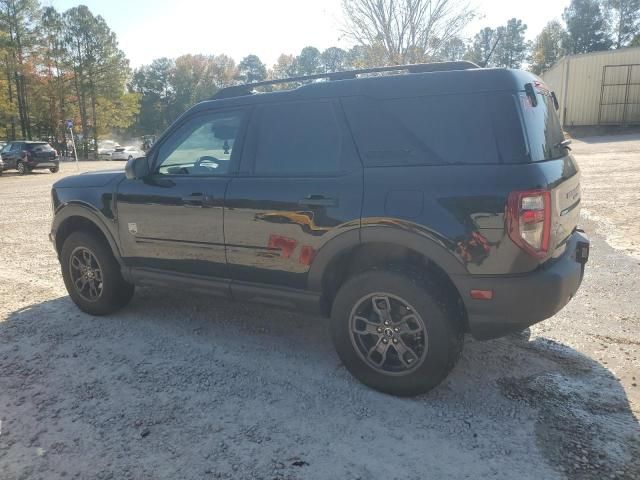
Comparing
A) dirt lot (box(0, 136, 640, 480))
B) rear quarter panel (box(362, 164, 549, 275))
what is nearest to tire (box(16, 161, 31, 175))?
dirt lot (box(0, 136, 640, 480))

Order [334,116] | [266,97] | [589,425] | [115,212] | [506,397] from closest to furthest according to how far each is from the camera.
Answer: [589,425], [506,397], [334,116], [266,97], [115,212]

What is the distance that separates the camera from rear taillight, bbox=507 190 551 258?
105 inches

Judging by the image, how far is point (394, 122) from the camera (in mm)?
3154

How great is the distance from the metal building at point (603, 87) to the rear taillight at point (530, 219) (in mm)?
29798

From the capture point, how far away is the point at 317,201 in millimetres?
3275

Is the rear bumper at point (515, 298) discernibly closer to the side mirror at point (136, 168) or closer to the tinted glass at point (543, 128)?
the tinted glass at point (543, 128)

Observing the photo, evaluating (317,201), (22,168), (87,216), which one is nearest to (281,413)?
(317,201)

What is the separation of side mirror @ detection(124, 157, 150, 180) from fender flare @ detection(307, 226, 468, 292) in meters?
1.79

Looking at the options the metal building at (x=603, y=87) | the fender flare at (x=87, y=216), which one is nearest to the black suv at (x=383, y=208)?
the fender flare at (x=87, y=216)

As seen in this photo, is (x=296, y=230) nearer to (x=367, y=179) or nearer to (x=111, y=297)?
(x=367, y=179)

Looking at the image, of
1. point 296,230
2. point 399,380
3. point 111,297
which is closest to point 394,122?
point 296,230

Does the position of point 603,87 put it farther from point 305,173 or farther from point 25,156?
point 25,156

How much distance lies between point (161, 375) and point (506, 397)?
233 cm

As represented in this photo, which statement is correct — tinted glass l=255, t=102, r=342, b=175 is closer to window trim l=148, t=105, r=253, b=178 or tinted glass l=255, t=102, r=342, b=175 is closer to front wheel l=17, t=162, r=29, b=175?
window trim l=148, t=105, r=253, b=178
